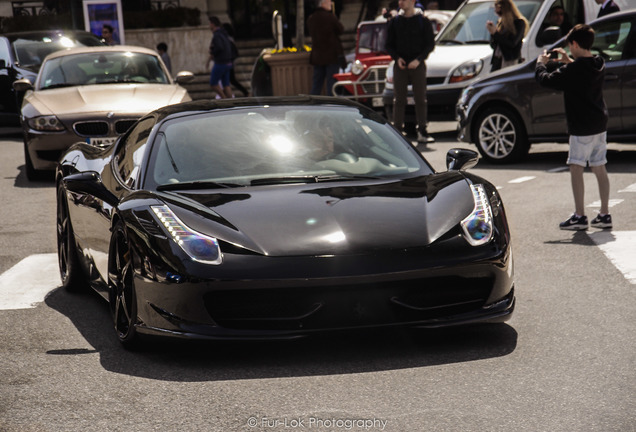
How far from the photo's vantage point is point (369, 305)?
Result: 5.45 meters

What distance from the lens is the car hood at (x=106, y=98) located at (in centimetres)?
1385

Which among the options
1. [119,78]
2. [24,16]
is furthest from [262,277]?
[24,16]

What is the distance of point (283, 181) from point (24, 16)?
28.5 metres

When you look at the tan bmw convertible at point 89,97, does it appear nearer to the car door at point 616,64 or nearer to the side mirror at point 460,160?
the car door at point 616,64

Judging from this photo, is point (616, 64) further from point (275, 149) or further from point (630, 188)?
point (275, 149)

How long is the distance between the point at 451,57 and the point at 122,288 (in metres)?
12.7

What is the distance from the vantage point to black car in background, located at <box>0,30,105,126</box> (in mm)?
19891

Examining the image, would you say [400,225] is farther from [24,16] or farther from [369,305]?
[24,16]

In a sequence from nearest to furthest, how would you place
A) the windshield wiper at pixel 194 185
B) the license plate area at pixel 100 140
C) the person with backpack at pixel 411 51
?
the windshield wiper at pixel 194 185
the license plate area at pixel 100 140
the person with backpack at pixel 411 51

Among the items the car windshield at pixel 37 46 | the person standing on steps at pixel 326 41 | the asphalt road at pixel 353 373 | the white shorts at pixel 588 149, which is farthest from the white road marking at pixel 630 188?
the car windshield at pixel 37 46

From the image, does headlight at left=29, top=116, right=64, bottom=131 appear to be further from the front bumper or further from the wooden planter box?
the wooden planter box

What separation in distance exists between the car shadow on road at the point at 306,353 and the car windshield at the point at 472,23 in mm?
12867

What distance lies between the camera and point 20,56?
2030 centimetres

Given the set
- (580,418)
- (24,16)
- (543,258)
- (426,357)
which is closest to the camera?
(580,418)
